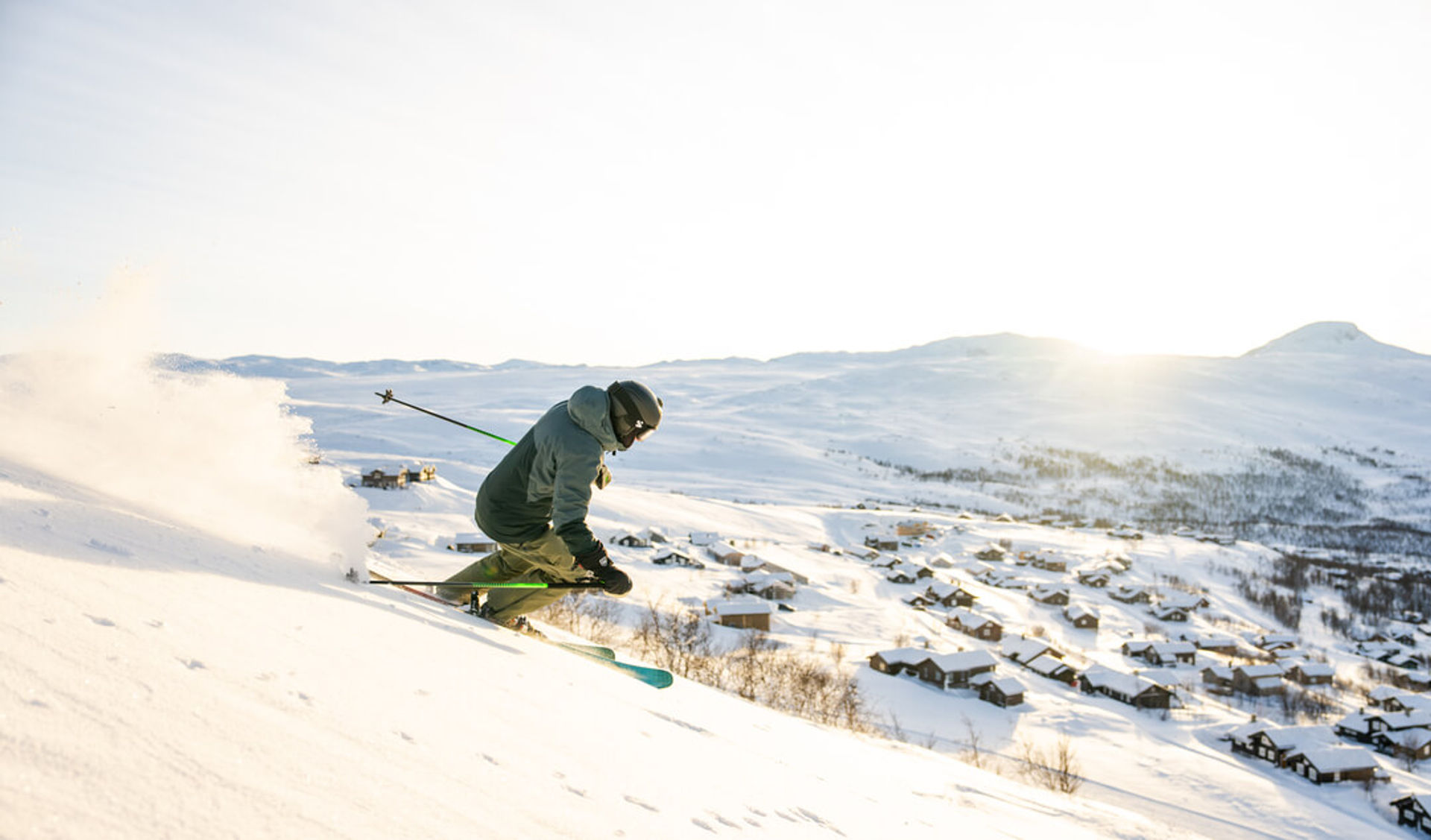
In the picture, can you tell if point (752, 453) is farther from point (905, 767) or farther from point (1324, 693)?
point (905, 767)

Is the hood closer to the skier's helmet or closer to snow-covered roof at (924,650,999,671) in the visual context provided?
the skier's helmet

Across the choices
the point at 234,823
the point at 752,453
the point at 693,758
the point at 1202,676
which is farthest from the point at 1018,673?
the point at 752,453

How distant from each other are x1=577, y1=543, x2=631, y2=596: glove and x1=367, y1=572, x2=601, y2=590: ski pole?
0.21 metres

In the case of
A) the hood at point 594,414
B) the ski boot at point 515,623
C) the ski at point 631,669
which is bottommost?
the ski at point 631,669

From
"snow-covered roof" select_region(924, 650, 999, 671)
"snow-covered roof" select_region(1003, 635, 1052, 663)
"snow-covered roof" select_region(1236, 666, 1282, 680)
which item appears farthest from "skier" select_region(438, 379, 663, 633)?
"snow-covered roof" select_region(1236, 666, 1282, 680)

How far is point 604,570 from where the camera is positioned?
3.99 meters

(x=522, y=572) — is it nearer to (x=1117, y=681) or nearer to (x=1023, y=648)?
(x=1117, y=681)

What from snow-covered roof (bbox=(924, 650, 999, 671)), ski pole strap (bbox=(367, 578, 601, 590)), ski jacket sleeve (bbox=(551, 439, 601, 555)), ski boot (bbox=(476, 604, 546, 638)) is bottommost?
snow-covered roof (bbox=(924, 650, 999, 671))

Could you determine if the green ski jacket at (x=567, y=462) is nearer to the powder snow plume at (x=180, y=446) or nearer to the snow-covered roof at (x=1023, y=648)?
the powder snow plume at (x=180, y=446)

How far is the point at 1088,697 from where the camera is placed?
28281mm

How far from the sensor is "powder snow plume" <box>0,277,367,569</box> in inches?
138

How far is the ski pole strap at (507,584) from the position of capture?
4.46 m

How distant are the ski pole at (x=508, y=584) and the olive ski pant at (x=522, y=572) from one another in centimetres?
3

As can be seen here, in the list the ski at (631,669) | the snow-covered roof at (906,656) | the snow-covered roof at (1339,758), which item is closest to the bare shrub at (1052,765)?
the snow-covered roof at (906,656)
